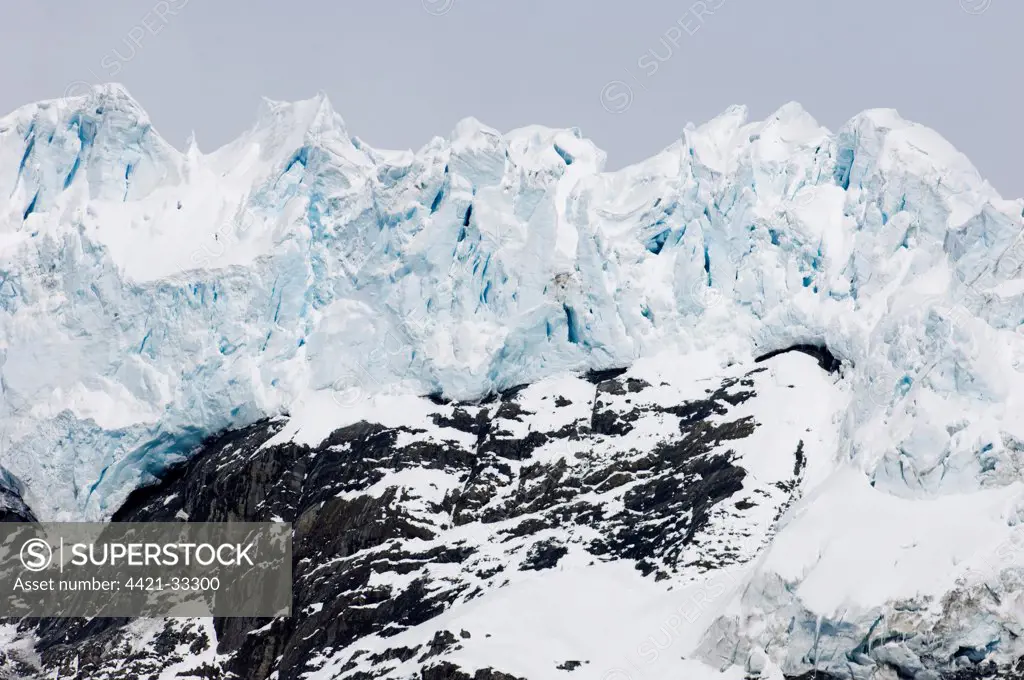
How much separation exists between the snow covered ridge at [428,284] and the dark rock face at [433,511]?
411cm

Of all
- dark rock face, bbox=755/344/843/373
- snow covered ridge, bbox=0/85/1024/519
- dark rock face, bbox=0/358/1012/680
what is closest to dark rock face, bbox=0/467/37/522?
→ snow covered ridge, bbox=0/85/1024/519

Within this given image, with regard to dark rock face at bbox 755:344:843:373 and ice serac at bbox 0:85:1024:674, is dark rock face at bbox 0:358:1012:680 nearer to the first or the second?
dark rock face at bbox 755:344:843:373

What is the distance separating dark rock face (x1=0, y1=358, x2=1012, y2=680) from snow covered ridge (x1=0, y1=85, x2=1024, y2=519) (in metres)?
4.11

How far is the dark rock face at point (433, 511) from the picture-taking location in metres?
95.1

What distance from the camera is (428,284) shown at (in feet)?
378

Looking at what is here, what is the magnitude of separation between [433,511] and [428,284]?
20207 mm

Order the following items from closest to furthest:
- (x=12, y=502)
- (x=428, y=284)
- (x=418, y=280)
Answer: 1. (x=428, y=284)
2. (x=418, y=280)
3. (x=12, y=502)

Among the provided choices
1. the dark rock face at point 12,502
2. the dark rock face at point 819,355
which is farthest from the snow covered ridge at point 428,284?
the dark rock face at point 12,502

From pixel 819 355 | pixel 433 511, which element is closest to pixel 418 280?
pixel 433 511

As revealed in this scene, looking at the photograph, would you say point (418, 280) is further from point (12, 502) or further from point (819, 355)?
point (12, 502)

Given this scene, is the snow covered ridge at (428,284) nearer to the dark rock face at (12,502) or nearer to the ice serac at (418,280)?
the ice serac at (418,280)

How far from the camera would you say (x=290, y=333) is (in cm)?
11688

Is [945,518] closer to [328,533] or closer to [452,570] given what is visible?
[452,570]

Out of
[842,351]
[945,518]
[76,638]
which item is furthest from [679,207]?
[76,638]
